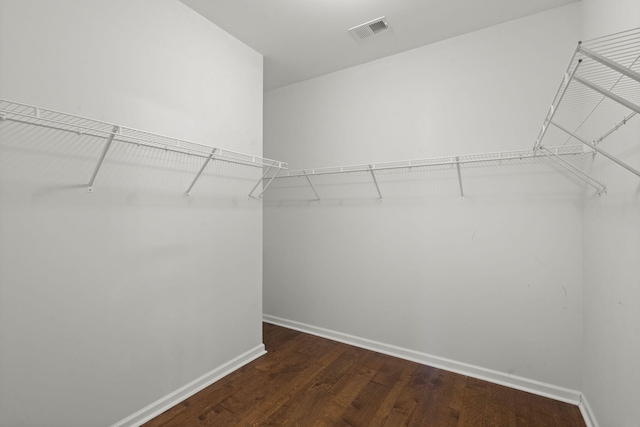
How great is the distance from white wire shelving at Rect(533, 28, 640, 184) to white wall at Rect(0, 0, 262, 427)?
6.54ft

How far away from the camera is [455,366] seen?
7.34 ft

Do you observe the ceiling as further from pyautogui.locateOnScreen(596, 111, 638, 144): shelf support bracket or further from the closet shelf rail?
pyautogui.locateOnScreen(596, 111, 638, 144): shelf support bracket

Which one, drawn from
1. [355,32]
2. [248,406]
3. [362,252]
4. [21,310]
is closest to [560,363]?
[362,252]

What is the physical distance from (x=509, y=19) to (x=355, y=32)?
1.11 m

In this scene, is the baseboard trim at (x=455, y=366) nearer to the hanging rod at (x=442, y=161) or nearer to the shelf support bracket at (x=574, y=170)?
the shelf support bracket at (x=574, y=170)

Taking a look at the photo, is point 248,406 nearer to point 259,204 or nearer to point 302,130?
point 259,204

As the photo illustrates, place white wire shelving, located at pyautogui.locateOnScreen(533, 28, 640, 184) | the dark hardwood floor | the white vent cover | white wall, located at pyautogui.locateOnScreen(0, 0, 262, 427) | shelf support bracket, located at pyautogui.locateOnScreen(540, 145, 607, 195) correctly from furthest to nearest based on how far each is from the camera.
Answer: the white vent cover < the dark hardwood floor < shelf support bracket, located at pyautogui.locateOnScreen(540, 145, 607, 195) < white wall, located at pyautogui.locateOnScreen(0, 0, 262, 427) < white wire shelving, located at pyautogui.locateOnScreen(533, 28, 640, 184)

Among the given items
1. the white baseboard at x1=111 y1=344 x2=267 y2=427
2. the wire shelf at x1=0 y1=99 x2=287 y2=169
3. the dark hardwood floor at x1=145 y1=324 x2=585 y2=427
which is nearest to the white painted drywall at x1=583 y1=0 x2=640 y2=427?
the dark hardwood floor at x1=145 y1=324 x2=585 y2=427

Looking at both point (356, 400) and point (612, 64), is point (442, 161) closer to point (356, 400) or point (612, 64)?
point (612, 64)

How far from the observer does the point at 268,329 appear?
3053mm

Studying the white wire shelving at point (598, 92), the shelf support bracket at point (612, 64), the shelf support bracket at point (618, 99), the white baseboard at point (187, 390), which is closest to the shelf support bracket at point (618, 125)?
the white wire shelving at point (598, 92)

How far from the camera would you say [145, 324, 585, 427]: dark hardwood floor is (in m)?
1.70

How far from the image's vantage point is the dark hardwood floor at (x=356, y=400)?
5.58 ft

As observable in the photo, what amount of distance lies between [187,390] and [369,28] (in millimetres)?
2916
